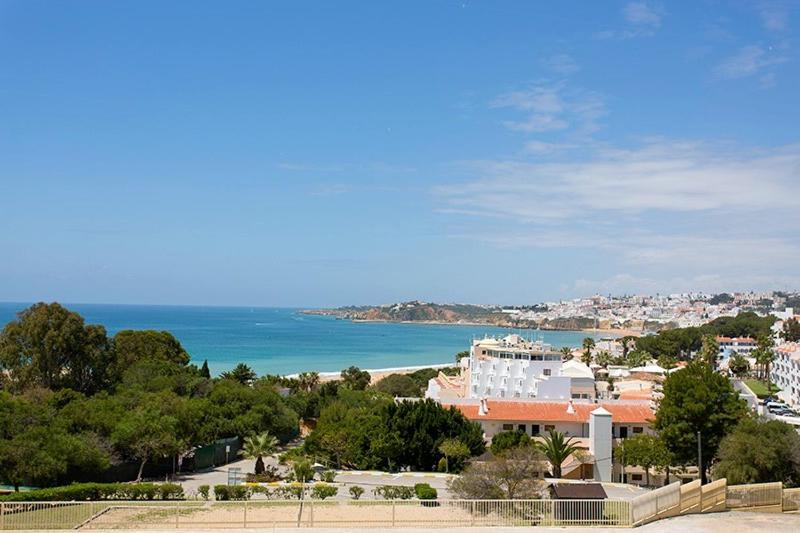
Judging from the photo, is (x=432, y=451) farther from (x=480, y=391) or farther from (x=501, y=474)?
(x=480, y=391)

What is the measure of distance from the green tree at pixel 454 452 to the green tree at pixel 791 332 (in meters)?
86.0

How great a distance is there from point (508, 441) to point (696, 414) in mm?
7539

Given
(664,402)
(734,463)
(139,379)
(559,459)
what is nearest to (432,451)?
(559,459)

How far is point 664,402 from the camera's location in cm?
3058

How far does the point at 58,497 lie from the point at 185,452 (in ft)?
36.5

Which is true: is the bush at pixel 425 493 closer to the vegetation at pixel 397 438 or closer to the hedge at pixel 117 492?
the hedge at pixel 117 492

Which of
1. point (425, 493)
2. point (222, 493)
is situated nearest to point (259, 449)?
point (222, 493)

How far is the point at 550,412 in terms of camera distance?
123 ft

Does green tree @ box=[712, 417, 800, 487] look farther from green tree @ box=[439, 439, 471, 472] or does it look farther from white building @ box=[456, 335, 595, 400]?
white building @ box=[456, 335, 595, 400]

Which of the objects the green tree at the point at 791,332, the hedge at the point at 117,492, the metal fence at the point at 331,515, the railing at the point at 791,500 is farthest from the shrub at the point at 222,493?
the green tree at the point at 791,332

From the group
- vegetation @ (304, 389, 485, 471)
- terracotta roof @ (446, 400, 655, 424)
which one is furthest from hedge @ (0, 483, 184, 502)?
terracotta roof @ (446, 400, 655, 424)

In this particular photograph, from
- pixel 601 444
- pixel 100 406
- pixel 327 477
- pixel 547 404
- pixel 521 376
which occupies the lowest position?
pixel 327 477

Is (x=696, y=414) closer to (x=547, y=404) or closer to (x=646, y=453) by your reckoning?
(x=646, y=453)

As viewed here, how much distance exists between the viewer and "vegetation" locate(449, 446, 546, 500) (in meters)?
19.9
